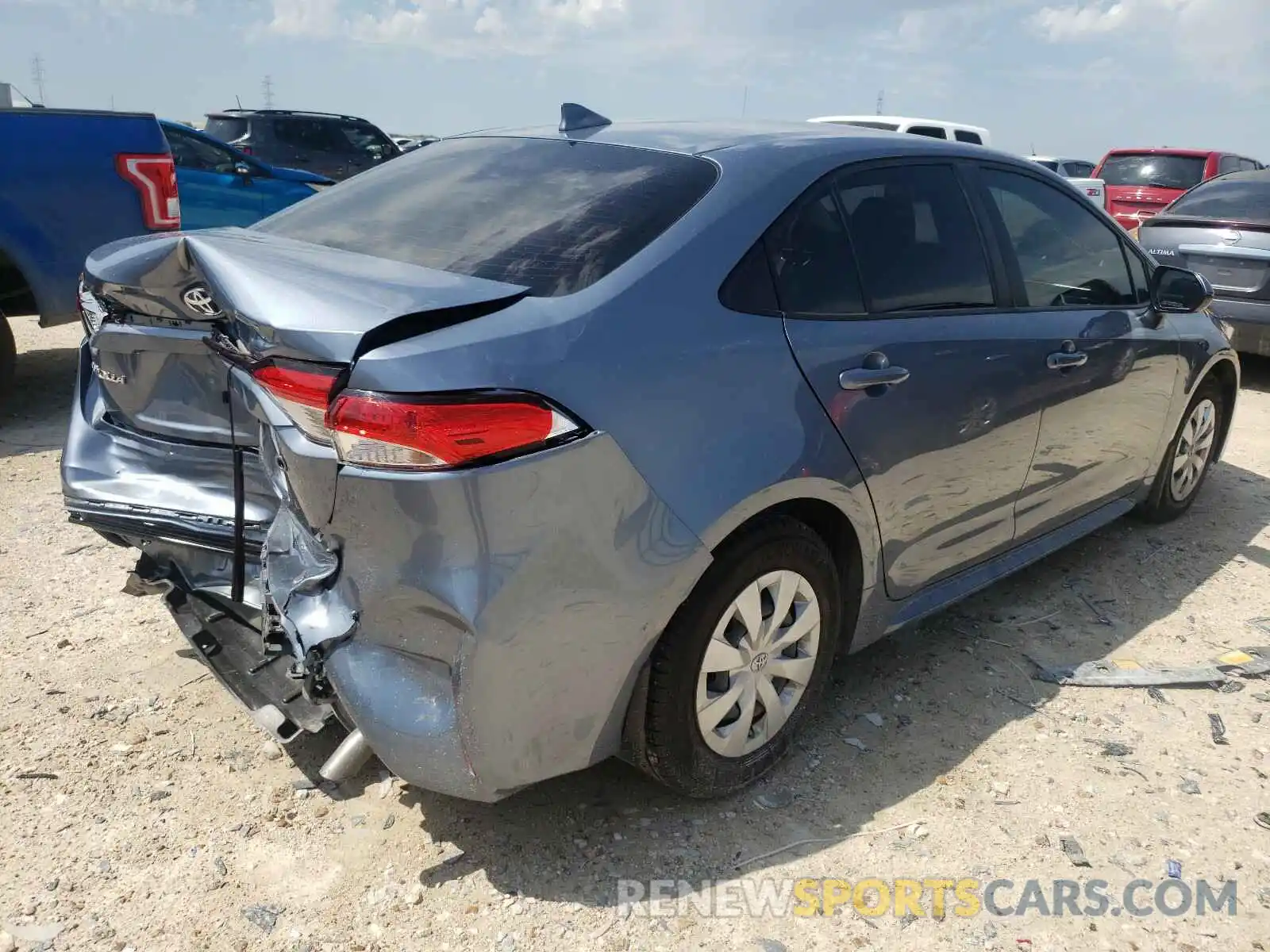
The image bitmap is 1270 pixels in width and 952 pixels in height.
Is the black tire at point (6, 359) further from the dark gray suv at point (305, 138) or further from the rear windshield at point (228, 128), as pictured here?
the rear windshield at point (228, 128)

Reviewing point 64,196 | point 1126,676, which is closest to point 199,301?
point 1126,676

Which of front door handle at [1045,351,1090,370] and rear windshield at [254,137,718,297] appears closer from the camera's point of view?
rear windshield at [254,137,718,297]

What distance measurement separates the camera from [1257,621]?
150 inches

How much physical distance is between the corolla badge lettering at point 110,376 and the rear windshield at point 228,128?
40.5 feet

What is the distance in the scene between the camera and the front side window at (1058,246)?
335 cm

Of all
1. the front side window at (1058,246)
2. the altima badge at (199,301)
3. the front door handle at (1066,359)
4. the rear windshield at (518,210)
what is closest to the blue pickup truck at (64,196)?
the rear windshield at (518,210)

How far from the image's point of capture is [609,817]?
102 inches

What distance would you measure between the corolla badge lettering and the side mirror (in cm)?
362

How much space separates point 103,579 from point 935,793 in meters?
2.97

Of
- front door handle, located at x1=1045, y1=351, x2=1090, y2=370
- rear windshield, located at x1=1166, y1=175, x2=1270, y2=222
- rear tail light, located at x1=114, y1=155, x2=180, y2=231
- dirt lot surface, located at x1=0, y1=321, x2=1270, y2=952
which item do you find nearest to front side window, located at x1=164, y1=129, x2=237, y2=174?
rear tail light, located at x1=114, y1=155, x2=180, y2=231

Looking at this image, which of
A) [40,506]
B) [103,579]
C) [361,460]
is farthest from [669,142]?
[40,506]

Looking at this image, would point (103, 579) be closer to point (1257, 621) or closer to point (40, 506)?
point (40, 506)

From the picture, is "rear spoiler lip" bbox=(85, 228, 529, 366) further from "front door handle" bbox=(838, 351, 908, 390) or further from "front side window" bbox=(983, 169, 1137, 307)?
"front side window" bbox=(983, 169, 1137, 307)

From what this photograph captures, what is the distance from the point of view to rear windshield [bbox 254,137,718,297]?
2.30 m
